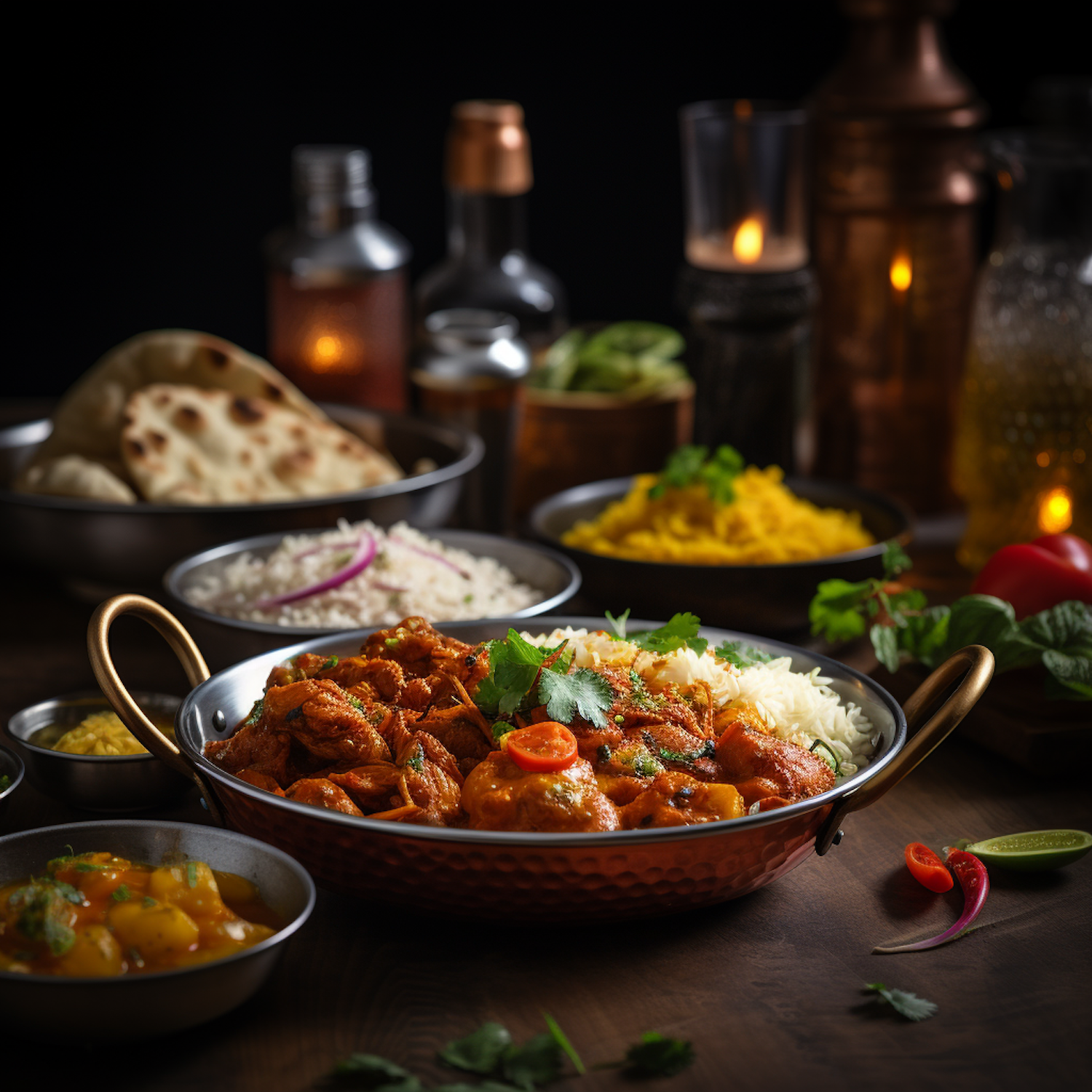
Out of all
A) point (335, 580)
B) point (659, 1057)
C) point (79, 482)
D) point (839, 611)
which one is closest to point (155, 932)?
point (659, 1057)

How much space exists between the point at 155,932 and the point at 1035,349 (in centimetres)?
242

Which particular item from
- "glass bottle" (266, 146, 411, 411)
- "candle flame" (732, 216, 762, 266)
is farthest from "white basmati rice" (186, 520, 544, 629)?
"candle flame" (732, 216, 762, 266)

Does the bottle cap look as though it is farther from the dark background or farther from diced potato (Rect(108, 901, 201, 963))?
diced potato (Rect(108, 901, 201, 963))

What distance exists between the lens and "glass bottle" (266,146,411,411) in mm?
3568

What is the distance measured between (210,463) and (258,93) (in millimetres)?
2367

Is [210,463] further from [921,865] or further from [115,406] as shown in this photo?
[921,865]

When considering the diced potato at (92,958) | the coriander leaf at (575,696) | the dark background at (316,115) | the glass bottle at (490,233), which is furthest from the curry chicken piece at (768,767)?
the dark background at (316,115)

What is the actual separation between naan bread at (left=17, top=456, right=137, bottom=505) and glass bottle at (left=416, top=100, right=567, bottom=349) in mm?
1034

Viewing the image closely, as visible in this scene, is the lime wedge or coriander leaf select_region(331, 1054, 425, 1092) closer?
coriander leaf select_region(331, 1054, 425, 1092)

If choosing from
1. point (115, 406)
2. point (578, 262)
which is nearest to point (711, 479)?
point (115, 406)

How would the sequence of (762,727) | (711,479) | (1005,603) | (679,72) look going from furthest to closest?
(679,72), (711,479), (1005,603), (762,727)

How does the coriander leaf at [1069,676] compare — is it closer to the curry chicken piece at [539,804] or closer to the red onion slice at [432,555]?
the curry chicken piece at [539,804]

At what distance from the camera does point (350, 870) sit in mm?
→ 1616

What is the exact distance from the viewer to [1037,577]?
101 inches
